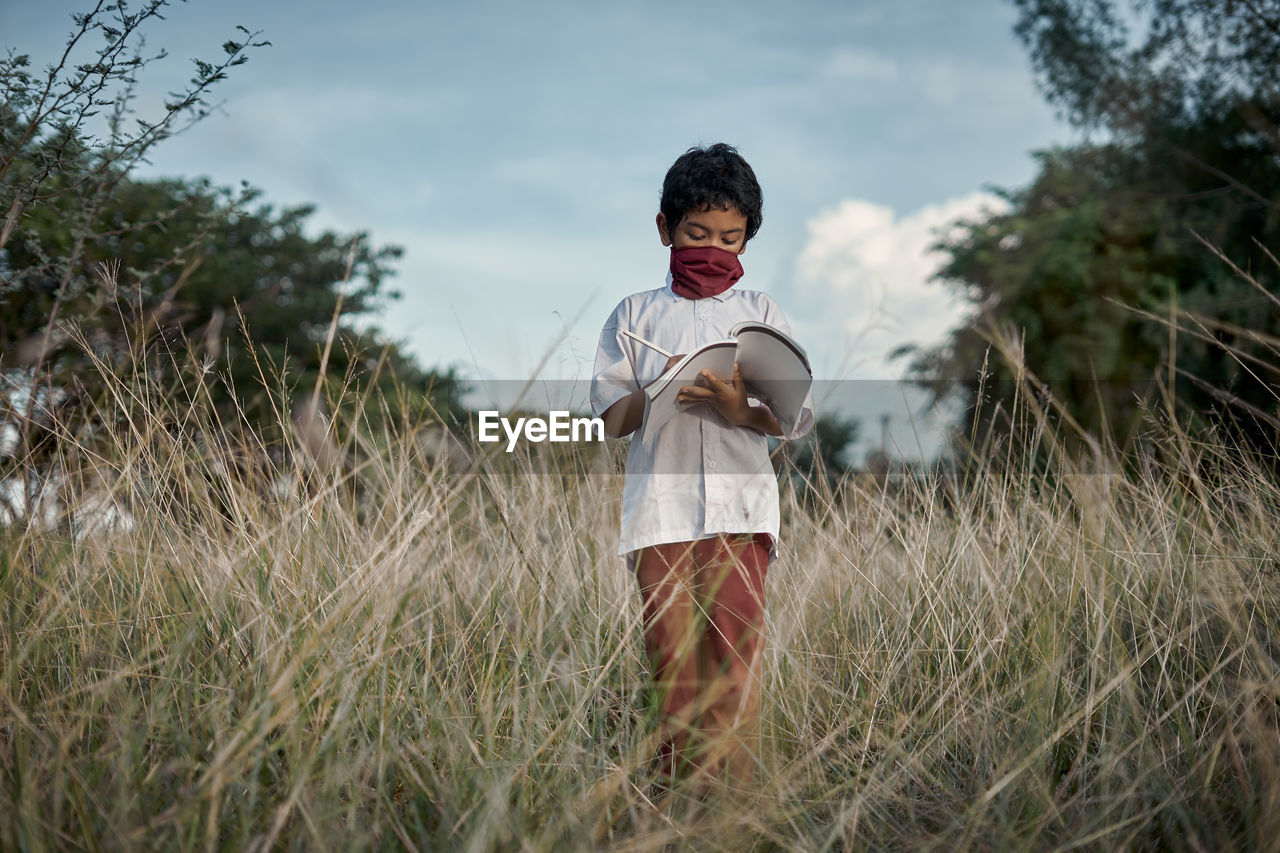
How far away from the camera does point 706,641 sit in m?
2.21

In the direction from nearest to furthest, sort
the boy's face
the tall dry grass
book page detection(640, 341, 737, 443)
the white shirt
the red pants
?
the tall dry grass → book page detection(640, 341, 737, 443) → the red pants → the white shirt → the boy's face

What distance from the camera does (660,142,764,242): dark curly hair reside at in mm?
2240

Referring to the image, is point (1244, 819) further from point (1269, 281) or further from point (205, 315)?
point (205, 315)

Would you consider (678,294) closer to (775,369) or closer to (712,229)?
(712,229)

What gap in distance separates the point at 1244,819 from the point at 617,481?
2292 mm

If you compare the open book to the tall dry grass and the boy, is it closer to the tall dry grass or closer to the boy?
the boy

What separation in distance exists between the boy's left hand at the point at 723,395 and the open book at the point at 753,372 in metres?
0.02

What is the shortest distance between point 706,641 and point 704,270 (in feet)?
3.03

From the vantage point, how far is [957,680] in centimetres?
235

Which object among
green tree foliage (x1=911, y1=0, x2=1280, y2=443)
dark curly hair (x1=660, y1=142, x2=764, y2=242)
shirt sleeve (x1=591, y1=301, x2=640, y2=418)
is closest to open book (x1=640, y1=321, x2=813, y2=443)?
shirt sleeve (x1=591, y1=301, x2=640, y2=418)

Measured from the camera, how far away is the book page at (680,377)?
1.92m

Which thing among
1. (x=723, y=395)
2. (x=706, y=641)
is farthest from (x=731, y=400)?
(x=706, y=641)

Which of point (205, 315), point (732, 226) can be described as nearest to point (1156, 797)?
point (732, 226)

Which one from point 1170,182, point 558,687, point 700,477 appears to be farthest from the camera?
point 1170,182
